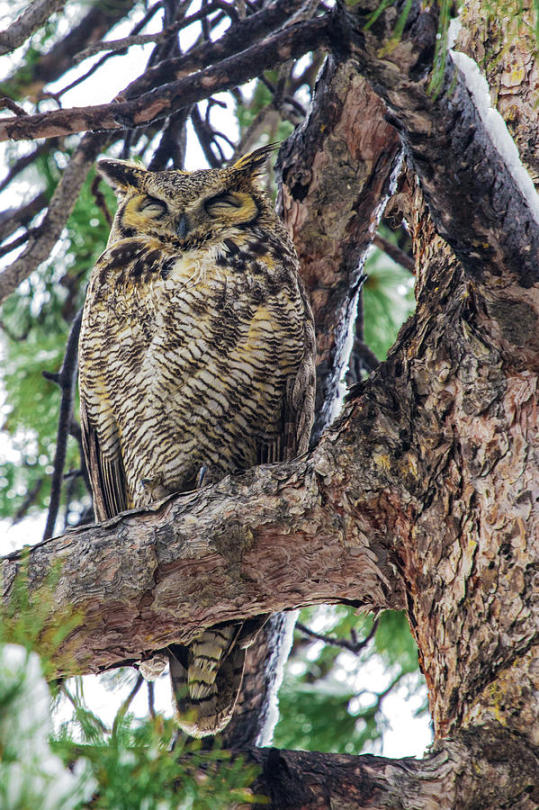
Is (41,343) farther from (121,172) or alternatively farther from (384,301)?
(384,301)

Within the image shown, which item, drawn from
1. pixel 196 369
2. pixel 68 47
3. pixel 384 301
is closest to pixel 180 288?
pixel 196 369

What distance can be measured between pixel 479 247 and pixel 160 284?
122cm

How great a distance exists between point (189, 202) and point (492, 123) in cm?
149

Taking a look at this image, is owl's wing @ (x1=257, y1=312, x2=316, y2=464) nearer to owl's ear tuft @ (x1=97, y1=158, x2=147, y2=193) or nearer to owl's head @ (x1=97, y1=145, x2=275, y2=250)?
owl's head @ (x1=97, y1=145, x2=275, y2=250)

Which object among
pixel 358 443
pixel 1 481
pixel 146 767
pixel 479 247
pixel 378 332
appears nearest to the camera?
pixel 146 767

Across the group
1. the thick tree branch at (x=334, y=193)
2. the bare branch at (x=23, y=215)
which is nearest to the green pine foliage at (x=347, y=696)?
the thick tree branch at (x=334, y=193)

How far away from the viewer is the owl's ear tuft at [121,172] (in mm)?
2574

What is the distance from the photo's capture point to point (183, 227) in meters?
2.37

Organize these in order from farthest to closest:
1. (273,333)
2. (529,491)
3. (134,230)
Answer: (134,230)
(273,333)
(529,491)

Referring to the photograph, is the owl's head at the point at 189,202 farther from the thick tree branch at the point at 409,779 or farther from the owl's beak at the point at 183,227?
the thick tree branch at the point at 409,779

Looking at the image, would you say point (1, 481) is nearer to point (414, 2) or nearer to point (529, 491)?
point (529, 491)

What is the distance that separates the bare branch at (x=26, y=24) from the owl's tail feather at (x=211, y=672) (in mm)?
1465

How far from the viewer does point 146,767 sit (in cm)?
87

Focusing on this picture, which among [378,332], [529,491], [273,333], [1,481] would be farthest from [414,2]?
[1,481]
